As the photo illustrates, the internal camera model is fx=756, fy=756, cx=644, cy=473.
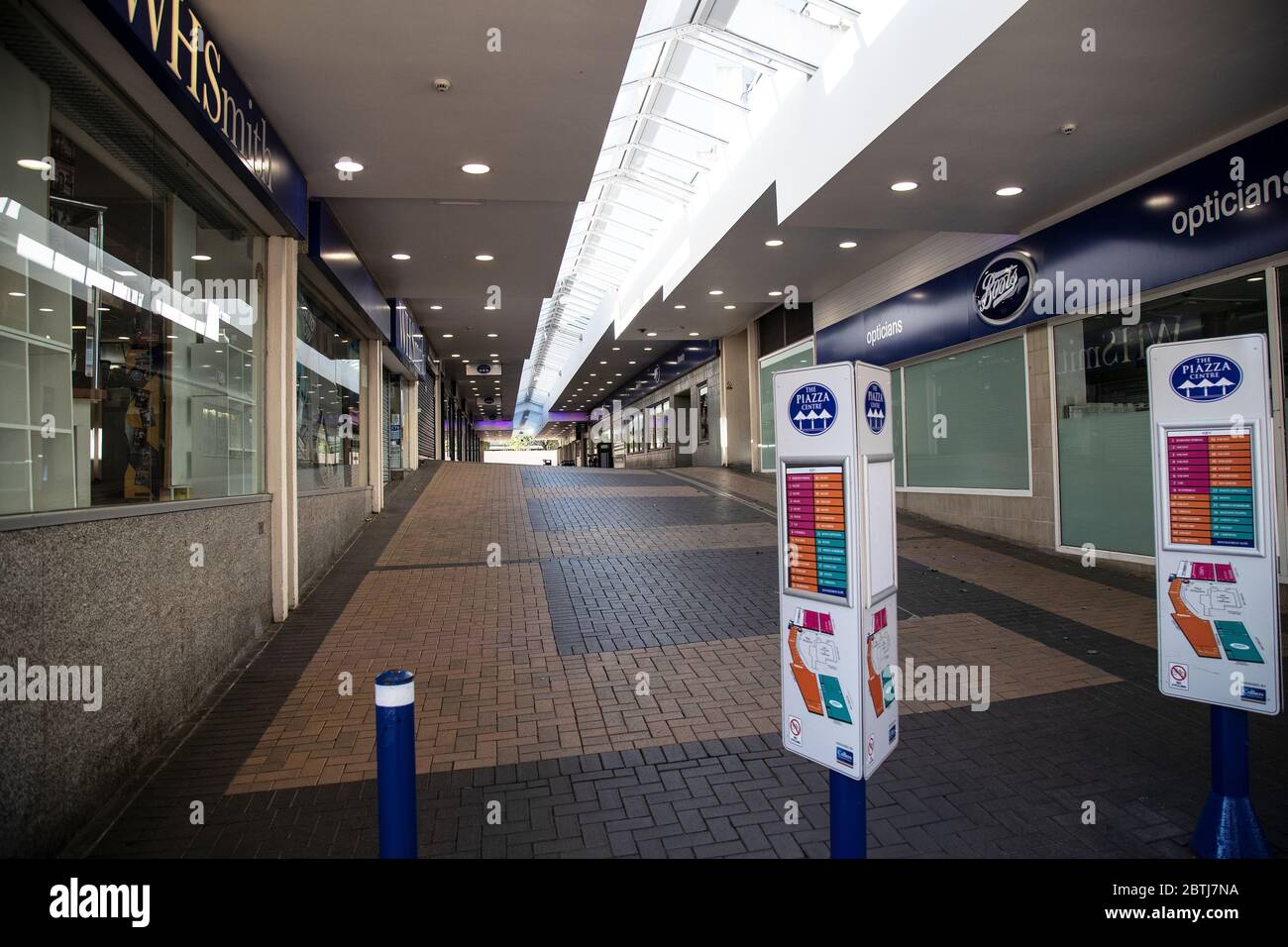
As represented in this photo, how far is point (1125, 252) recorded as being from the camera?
873cm

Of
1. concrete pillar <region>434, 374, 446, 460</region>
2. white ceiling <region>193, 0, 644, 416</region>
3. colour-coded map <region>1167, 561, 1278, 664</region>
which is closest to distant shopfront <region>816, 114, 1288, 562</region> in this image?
colour-coded map <region>1167, 561, 1278, 664</region>

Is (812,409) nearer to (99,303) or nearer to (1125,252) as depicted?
(99,303)

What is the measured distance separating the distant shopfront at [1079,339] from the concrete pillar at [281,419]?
8.99m

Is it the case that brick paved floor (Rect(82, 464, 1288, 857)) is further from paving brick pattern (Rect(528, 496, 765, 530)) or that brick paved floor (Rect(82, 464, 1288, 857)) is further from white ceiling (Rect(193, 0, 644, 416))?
white ceiling (Rect(193, 0, 644, 416))

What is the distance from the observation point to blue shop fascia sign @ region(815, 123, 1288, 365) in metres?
7.10

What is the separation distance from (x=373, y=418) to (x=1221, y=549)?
1272 centimetres

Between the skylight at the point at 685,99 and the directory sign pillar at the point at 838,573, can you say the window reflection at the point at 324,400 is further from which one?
the directory sign pillar at the point at 838,573

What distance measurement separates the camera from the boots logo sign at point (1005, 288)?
409 inches

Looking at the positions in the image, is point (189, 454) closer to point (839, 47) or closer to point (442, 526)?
point (442, 526)

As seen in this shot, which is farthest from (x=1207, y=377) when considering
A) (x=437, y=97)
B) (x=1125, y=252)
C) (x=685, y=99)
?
(x=685, y=99)

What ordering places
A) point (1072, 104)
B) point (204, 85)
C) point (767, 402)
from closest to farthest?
point (204, 85) → point (1072, 104) → point (767, 402)

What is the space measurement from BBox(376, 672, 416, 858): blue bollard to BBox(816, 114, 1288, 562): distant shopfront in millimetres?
7988
